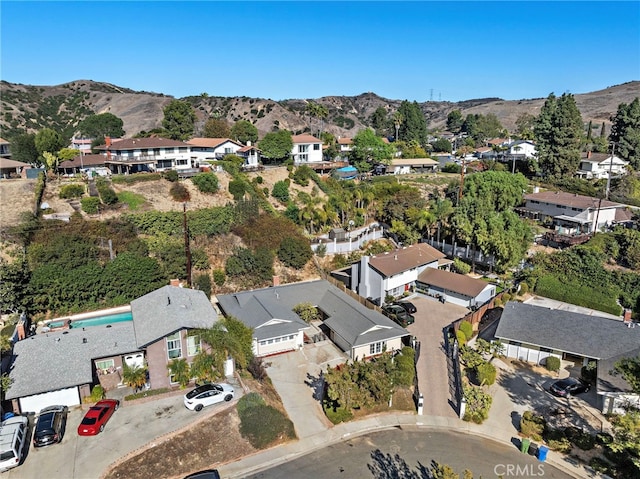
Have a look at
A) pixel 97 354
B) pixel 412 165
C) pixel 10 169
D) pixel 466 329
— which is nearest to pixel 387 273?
pixel 466 329

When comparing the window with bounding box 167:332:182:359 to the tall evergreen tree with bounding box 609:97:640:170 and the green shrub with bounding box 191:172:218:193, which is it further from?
the tall evergreen tree with bounding box 609:97:640:170

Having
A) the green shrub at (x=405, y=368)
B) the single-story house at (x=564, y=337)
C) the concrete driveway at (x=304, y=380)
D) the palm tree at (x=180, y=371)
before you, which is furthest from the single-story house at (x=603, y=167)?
the palm tree at (x=180, y=371)

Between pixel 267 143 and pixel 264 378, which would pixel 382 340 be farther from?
pixel 267 143

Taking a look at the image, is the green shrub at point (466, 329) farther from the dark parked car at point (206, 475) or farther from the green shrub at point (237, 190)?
the green shrub at point (237, 190)

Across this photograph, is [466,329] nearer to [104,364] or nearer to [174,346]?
[174,346]

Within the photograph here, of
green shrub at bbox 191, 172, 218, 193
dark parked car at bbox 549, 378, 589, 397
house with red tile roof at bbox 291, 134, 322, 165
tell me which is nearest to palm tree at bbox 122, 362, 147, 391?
dark parked car at bbox 549, 378, 589, 397

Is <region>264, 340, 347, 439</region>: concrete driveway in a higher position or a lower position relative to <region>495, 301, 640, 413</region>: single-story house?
lower

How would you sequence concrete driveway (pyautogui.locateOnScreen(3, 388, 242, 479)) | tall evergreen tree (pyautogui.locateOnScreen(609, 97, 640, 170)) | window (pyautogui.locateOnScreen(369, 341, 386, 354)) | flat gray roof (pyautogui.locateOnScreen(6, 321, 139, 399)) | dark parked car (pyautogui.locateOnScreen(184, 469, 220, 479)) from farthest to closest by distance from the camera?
tall evergreen tree (pyautogui.locateOnScreen(609, 97, 640, 170)) → window (pyautogui.locateOnScreen(369, 341, 386, 354)) → flat gray roof (pyautogui.locateOnScreen(6, 321, 139, 399)) → concrete driveway (pyautogui.locateOnScreen(3, 388, 242, 479)) → dark parked car (pyautogui.locateOnScreen(184, 469, 220, 479))
